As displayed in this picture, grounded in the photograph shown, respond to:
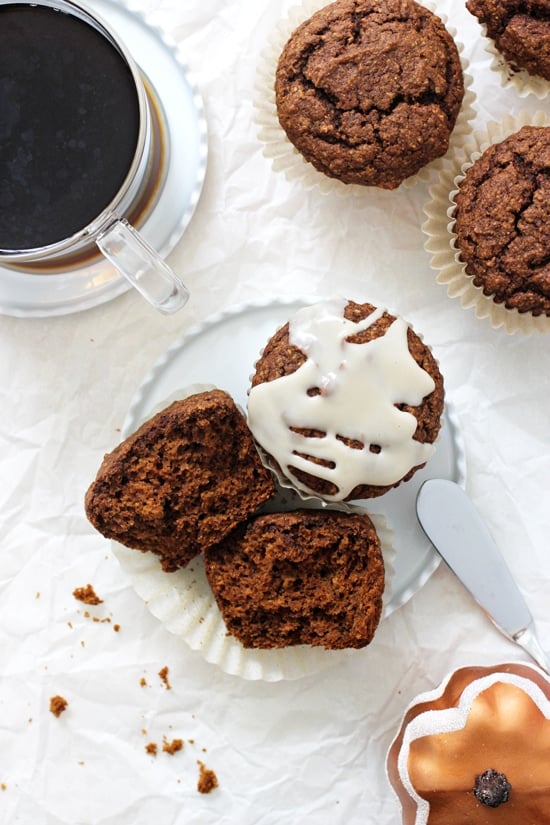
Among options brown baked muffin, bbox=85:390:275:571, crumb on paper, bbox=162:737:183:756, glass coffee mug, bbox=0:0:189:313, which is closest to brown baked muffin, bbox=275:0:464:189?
glass coffee mug, bbox=0:0:189:313

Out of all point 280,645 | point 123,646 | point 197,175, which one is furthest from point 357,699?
point 197,175

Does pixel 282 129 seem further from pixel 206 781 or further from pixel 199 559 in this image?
pixel 206 781

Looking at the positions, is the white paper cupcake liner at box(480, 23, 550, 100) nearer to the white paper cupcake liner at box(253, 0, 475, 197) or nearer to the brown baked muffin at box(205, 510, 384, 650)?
the white paper cupcake liner at box(253, 0, 475, 197)

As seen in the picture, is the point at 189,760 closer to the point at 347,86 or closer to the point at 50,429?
the point at 50,429

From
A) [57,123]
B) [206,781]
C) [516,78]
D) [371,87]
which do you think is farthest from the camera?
[206,781]

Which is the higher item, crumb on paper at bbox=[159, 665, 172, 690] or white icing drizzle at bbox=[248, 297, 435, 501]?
white icing drizzle at bbox=[248, 297, 435, 501]

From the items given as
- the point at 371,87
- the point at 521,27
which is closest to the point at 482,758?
the point at 371,87

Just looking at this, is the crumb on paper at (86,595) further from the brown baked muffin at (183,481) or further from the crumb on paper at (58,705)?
the brown baked muffin at (183,481)

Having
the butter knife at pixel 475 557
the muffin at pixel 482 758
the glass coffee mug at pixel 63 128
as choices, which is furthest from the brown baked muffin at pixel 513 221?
the muffin at pixel 482 758
